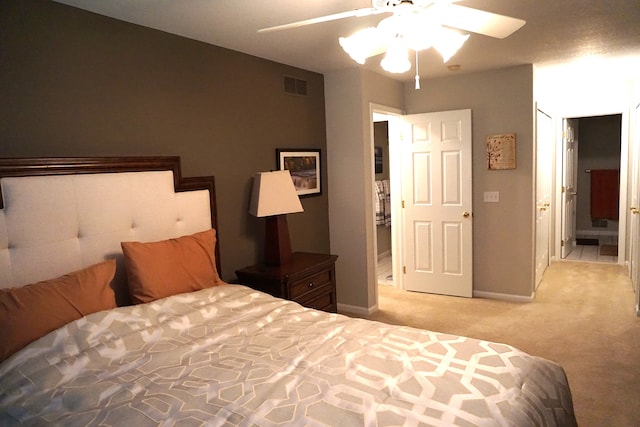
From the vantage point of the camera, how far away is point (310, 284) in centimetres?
329

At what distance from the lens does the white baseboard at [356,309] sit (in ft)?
13.8

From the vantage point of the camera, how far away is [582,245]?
7.11 m

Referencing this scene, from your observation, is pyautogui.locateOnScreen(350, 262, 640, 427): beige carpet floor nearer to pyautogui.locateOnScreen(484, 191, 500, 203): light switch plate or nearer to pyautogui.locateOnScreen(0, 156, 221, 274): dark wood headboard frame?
pyautogui.locateOnScreen(484, 191, 500, 203): light switch plate

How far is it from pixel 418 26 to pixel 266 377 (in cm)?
147

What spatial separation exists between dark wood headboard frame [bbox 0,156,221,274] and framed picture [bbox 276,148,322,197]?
0.88 m

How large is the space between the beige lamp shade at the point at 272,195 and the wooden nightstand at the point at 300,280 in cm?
42

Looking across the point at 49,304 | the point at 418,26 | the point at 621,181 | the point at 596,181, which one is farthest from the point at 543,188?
the point at 49,304

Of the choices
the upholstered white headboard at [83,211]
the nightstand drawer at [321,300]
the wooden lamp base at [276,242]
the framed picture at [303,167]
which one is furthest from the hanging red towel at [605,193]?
the upholstered white headboard at [83,211]

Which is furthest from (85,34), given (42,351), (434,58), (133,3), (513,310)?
(513,310)

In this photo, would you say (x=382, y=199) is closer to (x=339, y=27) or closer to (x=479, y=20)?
(x=339, y=27)

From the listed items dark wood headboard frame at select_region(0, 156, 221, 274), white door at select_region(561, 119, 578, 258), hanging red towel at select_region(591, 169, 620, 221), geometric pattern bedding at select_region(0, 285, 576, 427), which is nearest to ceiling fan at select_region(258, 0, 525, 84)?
geometric pattern bedding at select_region(0, 285, 576, 427)

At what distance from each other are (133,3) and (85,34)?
332mm

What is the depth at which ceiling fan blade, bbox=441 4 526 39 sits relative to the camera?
1.66 meters

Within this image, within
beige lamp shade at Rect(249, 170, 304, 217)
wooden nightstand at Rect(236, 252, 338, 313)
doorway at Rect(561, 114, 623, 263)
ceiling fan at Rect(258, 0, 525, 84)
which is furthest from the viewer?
doorway at Rect(561, 114, 623, 263)
